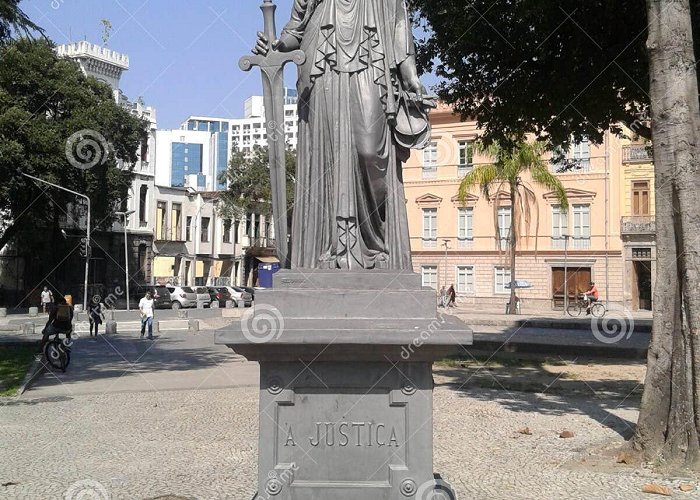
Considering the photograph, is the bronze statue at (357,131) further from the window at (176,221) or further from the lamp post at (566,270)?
the window at (176,221)

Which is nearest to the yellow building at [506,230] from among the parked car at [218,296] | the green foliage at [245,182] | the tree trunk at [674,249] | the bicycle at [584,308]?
the bicycle at [584,308]

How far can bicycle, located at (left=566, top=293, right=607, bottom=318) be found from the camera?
3225 cm

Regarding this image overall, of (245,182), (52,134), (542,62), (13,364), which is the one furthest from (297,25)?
(245,182)

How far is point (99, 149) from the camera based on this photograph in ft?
111

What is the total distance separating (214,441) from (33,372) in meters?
6.51

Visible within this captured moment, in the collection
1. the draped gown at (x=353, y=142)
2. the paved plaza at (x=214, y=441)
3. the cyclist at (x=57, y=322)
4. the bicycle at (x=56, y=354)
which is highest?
the draped gown at (x=353, y=142)

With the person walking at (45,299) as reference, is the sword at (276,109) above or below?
above

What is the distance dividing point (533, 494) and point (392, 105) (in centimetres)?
325

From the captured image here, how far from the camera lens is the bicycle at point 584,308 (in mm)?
32250

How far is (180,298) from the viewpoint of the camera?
37.9 m

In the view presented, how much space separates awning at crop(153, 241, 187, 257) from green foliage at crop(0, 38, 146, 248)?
1125 cm

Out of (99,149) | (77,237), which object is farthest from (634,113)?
→ (77,237)

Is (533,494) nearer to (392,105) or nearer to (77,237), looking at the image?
(392,105)

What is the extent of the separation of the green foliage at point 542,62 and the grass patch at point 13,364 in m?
9.82
